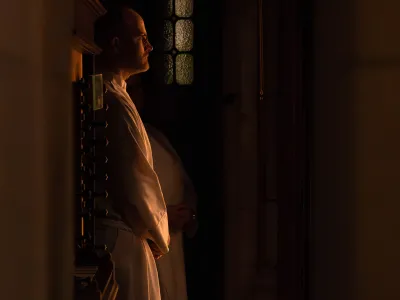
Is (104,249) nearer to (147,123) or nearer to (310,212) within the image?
(310,212)

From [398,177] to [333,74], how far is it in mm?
225

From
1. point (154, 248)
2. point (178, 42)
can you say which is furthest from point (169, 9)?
point (154, 248)

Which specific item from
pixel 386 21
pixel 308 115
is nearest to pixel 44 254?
pixel 308 115

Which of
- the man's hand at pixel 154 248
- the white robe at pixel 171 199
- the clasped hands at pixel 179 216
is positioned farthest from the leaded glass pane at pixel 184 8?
the man's hand at pixel 154 248

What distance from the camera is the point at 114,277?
2945 millimetres

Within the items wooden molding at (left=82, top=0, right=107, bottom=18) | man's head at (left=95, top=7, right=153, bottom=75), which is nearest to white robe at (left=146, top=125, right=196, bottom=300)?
man's head at (left=95, top=7, right=153, bottom=75)

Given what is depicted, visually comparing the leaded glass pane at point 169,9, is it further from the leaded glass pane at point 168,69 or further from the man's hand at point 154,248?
the man's hand at point 154,248

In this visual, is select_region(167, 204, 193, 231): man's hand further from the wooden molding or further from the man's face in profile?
the wooden molding

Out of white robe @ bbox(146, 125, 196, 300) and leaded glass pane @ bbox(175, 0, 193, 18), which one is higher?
leaded glass pane @ bbox(175, 0, 193, 18)

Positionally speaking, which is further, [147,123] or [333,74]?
[147,123]

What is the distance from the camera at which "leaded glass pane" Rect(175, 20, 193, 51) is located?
4.68 metres

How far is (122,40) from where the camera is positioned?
338 centimetres

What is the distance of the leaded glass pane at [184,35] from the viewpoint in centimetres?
468

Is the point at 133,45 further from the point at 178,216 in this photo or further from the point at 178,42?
the point at 178,42
